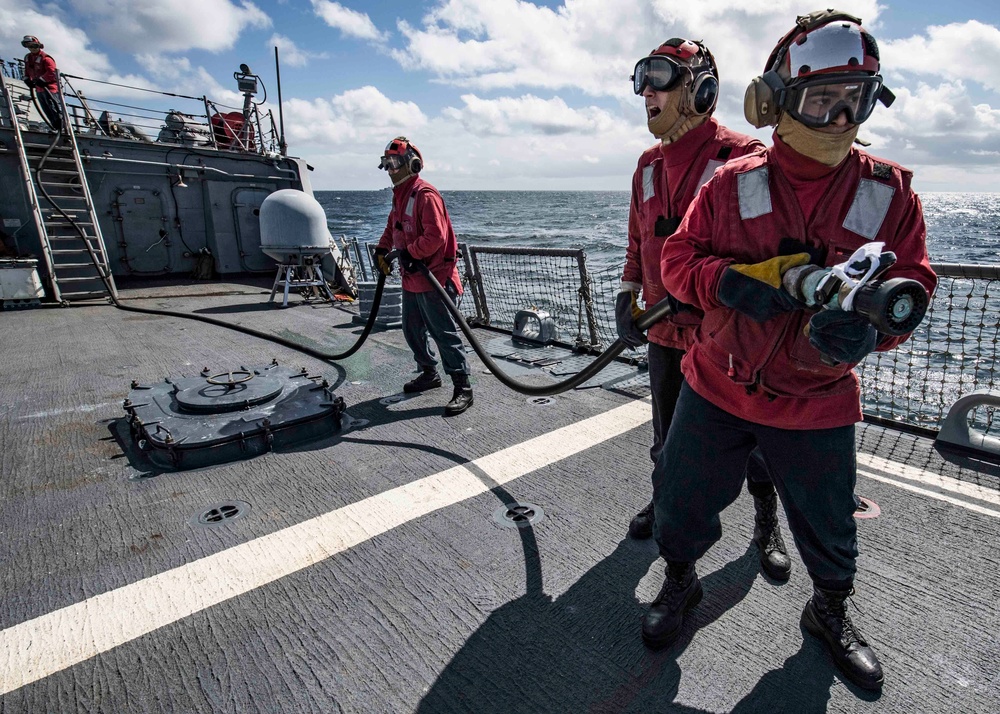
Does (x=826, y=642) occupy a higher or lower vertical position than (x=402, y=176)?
lower

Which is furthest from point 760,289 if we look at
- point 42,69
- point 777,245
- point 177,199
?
point 42,69

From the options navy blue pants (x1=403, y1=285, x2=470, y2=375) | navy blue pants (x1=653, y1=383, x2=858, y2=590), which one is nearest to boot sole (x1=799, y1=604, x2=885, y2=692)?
navy blue pants (x1=653, y1=383, x2=858, y2=590)

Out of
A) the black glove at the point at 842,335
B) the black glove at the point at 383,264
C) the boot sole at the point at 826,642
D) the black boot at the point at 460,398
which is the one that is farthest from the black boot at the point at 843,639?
the black glove at the point at 383,264

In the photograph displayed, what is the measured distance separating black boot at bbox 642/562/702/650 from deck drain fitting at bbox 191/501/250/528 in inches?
82.8

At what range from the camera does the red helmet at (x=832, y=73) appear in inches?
58.4

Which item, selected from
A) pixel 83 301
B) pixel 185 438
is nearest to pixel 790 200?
pixel 185 438

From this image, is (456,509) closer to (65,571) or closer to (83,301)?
(65,571)

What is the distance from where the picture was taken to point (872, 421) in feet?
13.1

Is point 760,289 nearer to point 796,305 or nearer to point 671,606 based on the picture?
point 796,305

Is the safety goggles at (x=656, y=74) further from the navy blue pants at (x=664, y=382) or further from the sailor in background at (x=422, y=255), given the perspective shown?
the sailor in background at (x=422, y=255)

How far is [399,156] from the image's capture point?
4473 millimetres

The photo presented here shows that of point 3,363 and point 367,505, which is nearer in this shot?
point 367,505

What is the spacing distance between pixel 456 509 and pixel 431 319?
2123mm

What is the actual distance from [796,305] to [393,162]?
3.76 m
